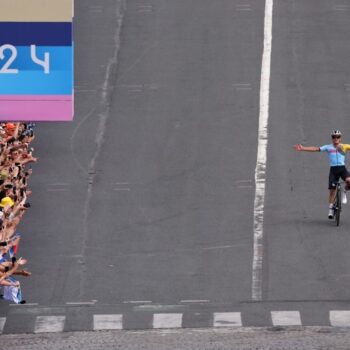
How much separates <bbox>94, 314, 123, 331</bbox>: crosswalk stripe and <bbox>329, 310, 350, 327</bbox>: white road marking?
3.24 metres

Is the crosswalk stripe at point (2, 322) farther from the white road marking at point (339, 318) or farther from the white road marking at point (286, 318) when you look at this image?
the white road marking at point (339, 318)

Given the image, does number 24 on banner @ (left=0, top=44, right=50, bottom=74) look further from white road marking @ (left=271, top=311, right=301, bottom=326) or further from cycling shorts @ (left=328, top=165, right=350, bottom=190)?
cycling shorts @ (left=328, top=165, right=350, bottom=190)

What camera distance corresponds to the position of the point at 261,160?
36.3 metres

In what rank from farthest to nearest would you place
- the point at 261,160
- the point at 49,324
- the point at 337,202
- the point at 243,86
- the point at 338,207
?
the point at 243,86 < the point at 261,160 < the point at 337,202 < the point at 338,207 < the point at 49,324

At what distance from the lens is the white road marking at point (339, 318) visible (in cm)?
2427

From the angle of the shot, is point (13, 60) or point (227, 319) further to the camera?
point (227, 319)

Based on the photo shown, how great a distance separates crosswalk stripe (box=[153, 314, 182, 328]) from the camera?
2438 cm

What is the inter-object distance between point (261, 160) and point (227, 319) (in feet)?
38.9

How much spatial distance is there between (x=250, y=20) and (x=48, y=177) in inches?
561

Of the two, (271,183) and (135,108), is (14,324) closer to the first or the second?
(271,183)

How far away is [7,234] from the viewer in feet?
83.1

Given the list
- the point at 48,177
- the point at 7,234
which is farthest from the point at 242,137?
the point at 7,234

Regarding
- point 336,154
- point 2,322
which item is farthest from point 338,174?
point 2,322

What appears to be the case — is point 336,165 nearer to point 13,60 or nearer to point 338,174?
point 338,174
